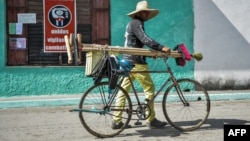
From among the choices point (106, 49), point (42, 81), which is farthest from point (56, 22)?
point (106, 49)

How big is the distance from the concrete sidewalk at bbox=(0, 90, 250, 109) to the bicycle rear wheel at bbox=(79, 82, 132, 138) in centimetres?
321

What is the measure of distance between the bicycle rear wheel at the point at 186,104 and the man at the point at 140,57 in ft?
0.92

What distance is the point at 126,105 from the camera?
565 cm

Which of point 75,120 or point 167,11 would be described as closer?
point 75,120

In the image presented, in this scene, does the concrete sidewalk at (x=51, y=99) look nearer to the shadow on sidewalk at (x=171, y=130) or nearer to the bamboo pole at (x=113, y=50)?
the shadow on sidewalk at (x=171, y=130)

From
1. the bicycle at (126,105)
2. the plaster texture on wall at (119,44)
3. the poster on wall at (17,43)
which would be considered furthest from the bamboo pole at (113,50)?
the poster on wall at (17,43)

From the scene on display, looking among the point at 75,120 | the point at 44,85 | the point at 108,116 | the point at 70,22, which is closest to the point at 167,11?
the point at 70,22

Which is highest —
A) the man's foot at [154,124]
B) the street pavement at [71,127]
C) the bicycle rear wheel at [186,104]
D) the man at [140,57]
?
the man at [140,57]

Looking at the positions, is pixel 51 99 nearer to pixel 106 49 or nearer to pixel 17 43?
pixel 17 43

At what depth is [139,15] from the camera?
236 inches

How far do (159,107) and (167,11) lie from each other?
2.88 metres

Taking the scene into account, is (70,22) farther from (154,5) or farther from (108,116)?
(108,116)

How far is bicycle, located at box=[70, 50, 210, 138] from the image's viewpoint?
541cm

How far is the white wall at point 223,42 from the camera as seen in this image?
10.2 m
